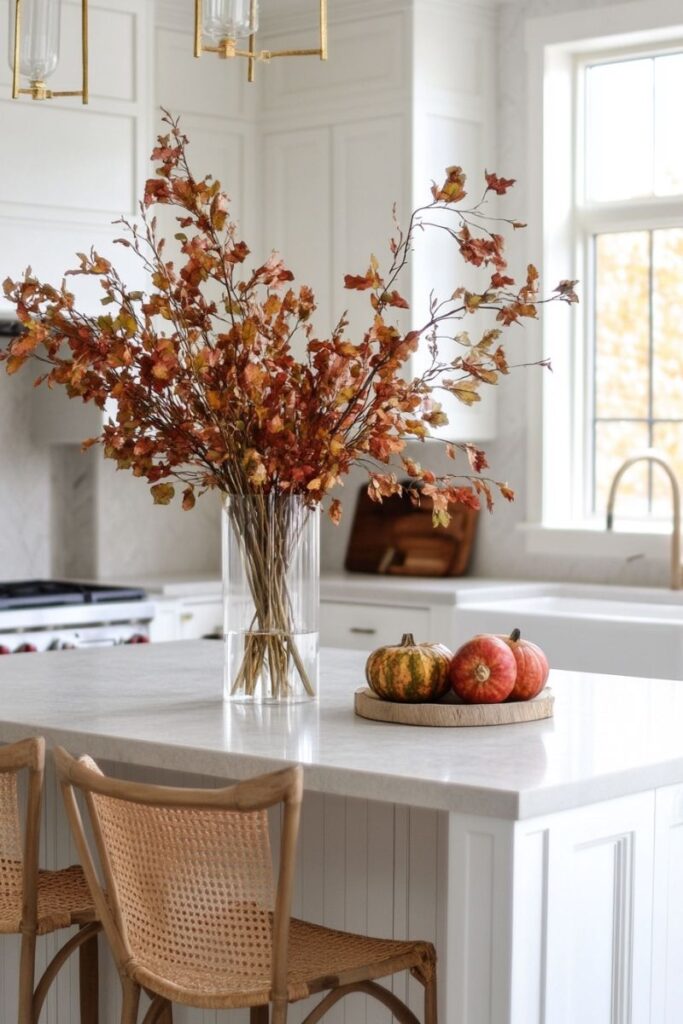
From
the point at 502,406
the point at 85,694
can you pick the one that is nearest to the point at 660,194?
the point at 502,406

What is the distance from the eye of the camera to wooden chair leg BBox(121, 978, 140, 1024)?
85.4 inches

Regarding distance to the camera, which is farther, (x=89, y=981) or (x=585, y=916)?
(x=89, y=981)

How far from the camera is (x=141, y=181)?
5164 mm

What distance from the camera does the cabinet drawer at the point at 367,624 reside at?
5.00 m

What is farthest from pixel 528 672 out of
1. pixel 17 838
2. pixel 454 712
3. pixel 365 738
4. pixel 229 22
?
pixel 229 22

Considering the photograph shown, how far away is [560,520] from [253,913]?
139 inches

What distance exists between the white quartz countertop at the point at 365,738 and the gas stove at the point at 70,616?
1.50 metres

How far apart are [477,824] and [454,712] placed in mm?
504

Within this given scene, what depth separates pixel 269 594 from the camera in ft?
8.79

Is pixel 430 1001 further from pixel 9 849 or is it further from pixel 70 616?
pixel 70 616

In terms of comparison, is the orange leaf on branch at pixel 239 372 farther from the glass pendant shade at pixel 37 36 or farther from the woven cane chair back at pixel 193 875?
the woven cane chair back at pixel 193 875

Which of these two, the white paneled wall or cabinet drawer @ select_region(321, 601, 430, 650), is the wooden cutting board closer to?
cabinet drawer @ select_region(321, 601, 430, 650)

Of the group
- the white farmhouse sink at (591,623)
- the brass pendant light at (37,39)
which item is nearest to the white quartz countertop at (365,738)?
the brass pendant light at (37,39)

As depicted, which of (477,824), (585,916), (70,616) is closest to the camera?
(477,824)
